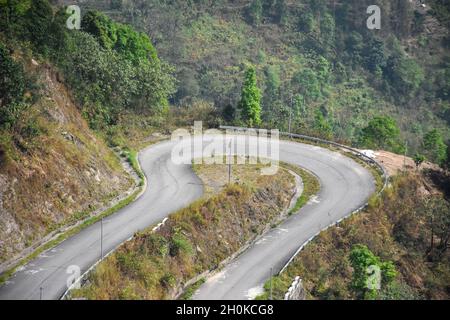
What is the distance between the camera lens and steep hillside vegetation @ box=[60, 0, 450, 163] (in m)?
95.6

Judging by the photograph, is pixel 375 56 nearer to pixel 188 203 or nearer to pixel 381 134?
pixel 381 134

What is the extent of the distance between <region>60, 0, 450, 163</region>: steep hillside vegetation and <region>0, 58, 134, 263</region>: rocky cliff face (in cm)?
4863

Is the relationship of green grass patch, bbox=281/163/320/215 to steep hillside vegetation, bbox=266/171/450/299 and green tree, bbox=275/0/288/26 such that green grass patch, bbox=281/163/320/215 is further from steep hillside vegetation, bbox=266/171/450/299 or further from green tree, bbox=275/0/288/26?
green tree, bbox=275/0/288/26

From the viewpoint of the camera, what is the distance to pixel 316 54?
106 meters

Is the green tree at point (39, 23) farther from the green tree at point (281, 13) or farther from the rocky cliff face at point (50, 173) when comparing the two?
the green tree at point (281, 13)

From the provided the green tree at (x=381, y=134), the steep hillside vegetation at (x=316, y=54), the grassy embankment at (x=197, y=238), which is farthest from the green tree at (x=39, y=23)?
the steep hillside vegetation at (x=316, y=54)

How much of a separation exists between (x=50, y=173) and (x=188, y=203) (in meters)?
8.44

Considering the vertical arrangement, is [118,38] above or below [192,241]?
above

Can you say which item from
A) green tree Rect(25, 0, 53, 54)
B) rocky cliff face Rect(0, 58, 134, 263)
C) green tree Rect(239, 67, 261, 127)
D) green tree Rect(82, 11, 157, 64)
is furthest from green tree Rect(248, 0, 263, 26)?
rocky cliff face Rect(0, 58, 134, 263)

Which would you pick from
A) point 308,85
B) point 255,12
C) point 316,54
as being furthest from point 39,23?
point 255,12

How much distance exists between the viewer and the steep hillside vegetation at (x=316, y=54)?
314ft

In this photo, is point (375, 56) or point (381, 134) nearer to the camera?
point (381, 134)

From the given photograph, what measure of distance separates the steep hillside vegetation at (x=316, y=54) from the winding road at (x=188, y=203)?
40745 mm
